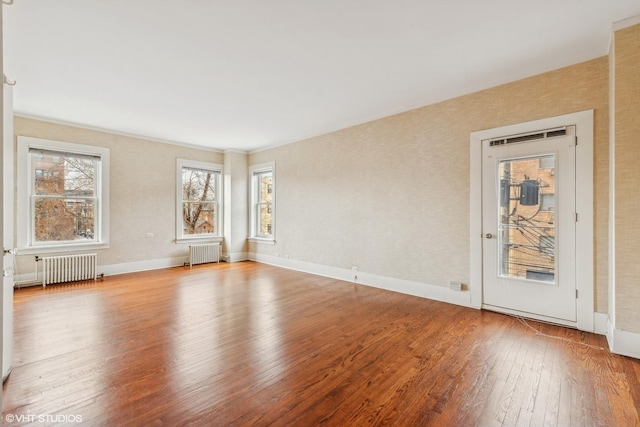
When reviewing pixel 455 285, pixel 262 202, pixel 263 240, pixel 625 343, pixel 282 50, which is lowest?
pixel 625 343

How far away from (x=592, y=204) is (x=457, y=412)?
255 centimetres

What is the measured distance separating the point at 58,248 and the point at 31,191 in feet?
3.26

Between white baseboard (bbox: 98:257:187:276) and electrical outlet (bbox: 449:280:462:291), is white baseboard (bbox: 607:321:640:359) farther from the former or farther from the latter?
white baseboard (bbox: 98:257:187:276)

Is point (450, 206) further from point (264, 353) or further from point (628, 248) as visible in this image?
point (264, 353)

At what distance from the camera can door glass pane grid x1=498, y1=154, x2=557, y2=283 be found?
3.32 metres

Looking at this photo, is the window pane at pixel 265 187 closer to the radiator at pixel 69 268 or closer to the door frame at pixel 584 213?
the radiator at pixel 69 268

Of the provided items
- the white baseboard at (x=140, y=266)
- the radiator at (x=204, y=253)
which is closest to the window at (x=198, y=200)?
the radiator at (x=204, y=253)

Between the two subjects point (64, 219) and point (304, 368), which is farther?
point (64, 219)

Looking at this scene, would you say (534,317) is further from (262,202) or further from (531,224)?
(262,202)

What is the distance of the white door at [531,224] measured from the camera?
321 centimetres

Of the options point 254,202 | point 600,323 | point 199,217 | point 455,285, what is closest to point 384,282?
point 455,285

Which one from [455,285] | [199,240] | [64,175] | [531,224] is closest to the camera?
[531,224]

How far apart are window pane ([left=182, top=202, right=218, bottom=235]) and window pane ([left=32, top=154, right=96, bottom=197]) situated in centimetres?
177

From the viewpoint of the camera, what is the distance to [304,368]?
95.5 inches
